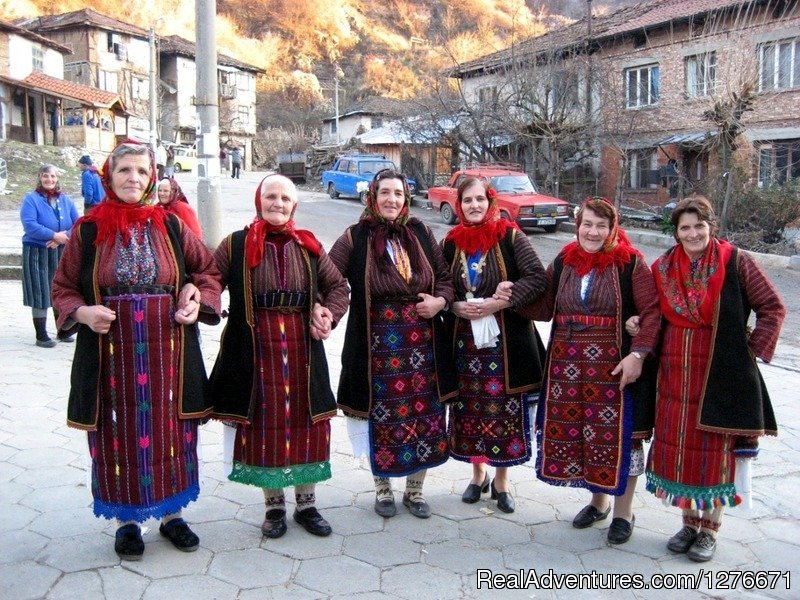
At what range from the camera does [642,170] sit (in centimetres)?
2300

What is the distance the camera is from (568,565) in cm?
340

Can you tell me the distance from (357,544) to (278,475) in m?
0.51

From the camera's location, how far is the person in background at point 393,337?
3779 millimetres

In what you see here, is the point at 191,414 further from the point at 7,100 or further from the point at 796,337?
the point at 7,100

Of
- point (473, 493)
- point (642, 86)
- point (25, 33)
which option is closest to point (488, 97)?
point (642, 86)

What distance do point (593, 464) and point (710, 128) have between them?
1765 cm

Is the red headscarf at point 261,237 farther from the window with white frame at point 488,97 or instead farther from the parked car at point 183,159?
the parked car at point 183,159

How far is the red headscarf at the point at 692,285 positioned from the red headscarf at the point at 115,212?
2389 millimetres

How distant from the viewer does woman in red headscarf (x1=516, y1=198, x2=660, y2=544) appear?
3.57 metres

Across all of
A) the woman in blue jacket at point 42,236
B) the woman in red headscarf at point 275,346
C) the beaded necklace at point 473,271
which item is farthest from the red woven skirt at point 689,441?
the woman in blue jacket at point 42,236

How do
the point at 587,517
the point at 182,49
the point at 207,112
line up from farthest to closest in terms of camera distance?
the point at 182,49
the point at 207,112
the point at 587,517

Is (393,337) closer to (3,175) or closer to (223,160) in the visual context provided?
(3,175)

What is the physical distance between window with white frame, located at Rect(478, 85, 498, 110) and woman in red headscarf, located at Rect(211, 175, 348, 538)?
763 inches

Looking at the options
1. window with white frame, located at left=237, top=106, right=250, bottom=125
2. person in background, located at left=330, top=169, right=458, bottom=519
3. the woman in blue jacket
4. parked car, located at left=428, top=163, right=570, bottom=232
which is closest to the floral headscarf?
person in background, located at left=330, top=169, right=458, bottom=519
